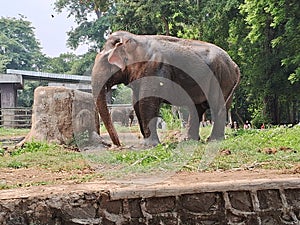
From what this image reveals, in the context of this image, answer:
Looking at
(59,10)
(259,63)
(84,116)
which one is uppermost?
(59,10)

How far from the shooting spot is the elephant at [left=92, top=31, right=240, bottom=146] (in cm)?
650

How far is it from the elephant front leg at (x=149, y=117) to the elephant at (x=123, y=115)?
12155mm

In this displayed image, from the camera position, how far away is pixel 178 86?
696 cm

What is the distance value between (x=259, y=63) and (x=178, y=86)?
32.7 ft

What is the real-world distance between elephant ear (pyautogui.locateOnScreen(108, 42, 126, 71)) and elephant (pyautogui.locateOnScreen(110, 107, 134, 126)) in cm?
1233

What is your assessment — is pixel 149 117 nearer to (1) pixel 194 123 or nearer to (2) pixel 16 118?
(1) pixel 194 123

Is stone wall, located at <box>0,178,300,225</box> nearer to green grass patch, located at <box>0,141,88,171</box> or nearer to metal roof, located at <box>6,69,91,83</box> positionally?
green grass patch, located at <box>0,141,88,171</box>

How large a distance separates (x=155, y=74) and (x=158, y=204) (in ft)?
11.0

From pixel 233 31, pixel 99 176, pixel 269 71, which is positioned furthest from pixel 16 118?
pixel 99 176

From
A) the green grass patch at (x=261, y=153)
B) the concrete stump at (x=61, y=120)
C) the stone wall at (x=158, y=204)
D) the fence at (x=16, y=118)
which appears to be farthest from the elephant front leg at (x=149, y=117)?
the fence at (x=16, y=118)

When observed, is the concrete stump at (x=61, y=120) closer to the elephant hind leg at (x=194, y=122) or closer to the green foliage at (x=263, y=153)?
the elephant hind leg at (x=194, y=122)

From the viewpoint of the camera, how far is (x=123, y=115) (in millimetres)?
19141

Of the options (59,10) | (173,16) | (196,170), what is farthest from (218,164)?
(59,10)

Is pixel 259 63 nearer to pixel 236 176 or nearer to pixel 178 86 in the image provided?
pixel 178 86
